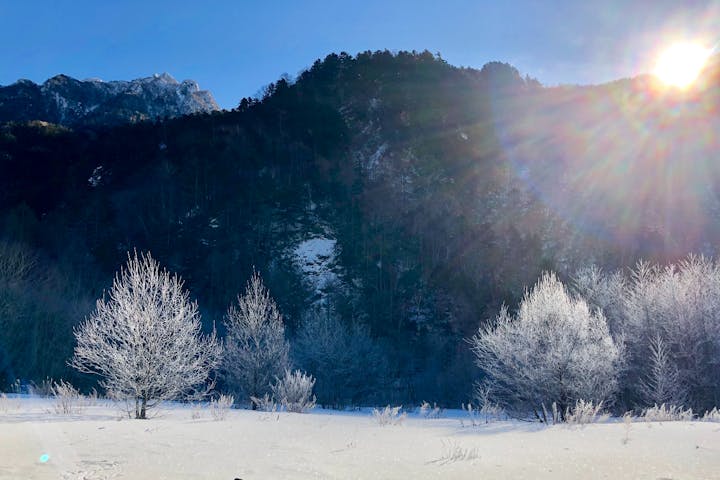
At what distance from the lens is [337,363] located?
42.0 metres

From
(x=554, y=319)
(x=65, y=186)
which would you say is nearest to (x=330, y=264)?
(x=65, y=186)

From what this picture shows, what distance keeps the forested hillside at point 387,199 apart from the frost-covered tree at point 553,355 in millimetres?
24474

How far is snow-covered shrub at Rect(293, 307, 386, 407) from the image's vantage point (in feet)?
136

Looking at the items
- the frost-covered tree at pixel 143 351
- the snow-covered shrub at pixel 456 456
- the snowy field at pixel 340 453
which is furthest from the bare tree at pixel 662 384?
the frost-covered tree at pixel 143 351

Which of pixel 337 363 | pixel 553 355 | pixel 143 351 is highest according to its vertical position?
pixel 143 351

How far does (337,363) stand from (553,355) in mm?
23675

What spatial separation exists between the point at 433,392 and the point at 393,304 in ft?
69.6

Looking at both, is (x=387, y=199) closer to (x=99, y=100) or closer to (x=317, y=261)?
(x=317, y=261)

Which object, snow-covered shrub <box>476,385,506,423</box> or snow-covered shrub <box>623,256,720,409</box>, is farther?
snow-covered shrub <box>623,256,720,409</box>

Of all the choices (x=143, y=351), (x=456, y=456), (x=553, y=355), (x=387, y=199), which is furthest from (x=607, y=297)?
(x=387, y=199)

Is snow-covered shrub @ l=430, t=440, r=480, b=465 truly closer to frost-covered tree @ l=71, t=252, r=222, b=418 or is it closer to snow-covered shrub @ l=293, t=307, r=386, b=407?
frost-covered tree @ l=71, t=252, r=222, b=418

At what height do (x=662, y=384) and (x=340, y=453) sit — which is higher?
(x=340, y=453)

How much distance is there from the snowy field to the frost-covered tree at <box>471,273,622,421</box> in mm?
11027

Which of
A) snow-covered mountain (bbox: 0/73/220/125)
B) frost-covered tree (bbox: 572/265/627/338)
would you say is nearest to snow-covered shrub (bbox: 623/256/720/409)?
frost-covered tree (bbox: 572/265/627/338)
